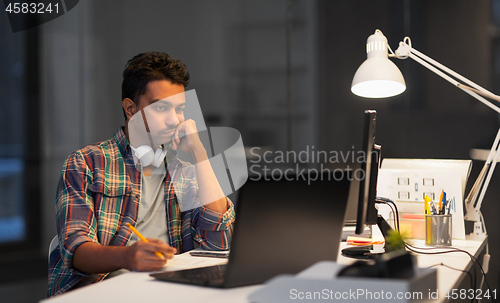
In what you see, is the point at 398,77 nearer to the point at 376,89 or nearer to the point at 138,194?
the point at 376,89

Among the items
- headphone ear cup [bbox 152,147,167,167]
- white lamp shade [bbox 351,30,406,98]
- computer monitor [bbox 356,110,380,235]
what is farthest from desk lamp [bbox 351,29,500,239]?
headphone ear cup [bbox 152,147,167,167]

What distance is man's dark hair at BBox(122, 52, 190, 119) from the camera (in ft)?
5.11

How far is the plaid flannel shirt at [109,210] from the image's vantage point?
4.19 feet

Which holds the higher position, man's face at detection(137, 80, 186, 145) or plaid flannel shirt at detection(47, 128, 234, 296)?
man's face at detection(137, 80, 186, 145)

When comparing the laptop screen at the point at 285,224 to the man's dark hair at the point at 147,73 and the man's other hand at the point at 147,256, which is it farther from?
the man's dark hair at the point at 147,73

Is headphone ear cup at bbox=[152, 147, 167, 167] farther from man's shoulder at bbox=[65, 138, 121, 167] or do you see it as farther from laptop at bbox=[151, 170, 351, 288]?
laptop at bbox=[151, 170, 351, 288]

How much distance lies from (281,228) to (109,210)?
2.33ft

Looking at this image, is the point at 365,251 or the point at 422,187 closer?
the point at 365,251

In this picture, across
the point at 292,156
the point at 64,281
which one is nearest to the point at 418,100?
the point at 292,156

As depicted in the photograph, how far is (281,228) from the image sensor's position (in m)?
0.92

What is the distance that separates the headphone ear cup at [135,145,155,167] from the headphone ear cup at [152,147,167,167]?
0.5 inches

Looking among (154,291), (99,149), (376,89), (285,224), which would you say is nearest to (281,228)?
(285,224)

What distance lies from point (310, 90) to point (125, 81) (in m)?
1.40

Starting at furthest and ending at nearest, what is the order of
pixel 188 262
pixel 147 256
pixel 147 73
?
pixel 147 73, pixel 188 262, pixel 147 256
